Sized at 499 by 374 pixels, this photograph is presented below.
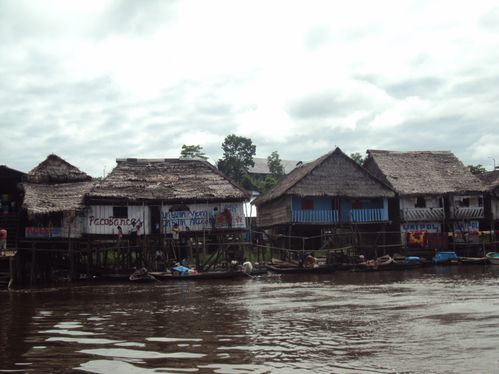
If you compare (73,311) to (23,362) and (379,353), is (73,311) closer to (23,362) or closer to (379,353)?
(23,362)

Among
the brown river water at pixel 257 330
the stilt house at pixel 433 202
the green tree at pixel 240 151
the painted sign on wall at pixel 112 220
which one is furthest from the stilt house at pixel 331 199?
the green tree at pixel 240 151

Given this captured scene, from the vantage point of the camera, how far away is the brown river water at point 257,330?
7398mm

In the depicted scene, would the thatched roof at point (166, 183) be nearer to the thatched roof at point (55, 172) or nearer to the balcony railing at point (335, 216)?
the thatched roof at point (55, 172)

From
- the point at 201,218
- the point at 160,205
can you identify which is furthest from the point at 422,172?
the point at 160,205

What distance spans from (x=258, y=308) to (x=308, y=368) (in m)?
6.46

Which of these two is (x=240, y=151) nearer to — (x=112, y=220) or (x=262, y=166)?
(x=262, y=166)

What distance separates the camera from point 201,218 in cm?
2728

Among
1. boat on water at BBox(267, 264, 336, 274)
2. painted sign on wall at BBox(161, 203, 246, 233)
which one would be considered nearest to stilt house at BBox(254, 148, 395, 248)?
painted sign on wall at BBox(161, 203, 246, 233)

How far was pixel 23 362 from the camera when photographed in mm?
7680

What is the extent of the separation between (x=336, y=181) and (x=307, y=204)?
8.00 ft

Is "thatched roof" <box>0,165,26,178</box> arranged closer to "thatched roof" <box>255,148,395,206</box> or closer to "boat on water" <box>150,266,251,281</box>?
"boat on water" <box>150,266,251,281</box>

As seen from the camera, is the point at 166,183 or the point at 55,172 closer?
the point at 166,183

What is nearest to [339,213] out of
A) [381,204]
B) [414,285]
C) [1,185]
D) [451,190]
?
[381,204]

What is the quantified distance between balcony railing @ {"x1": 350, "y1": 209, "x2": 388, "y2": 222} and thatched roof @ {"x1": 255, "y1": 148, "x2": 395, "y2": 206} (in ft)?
3.11
